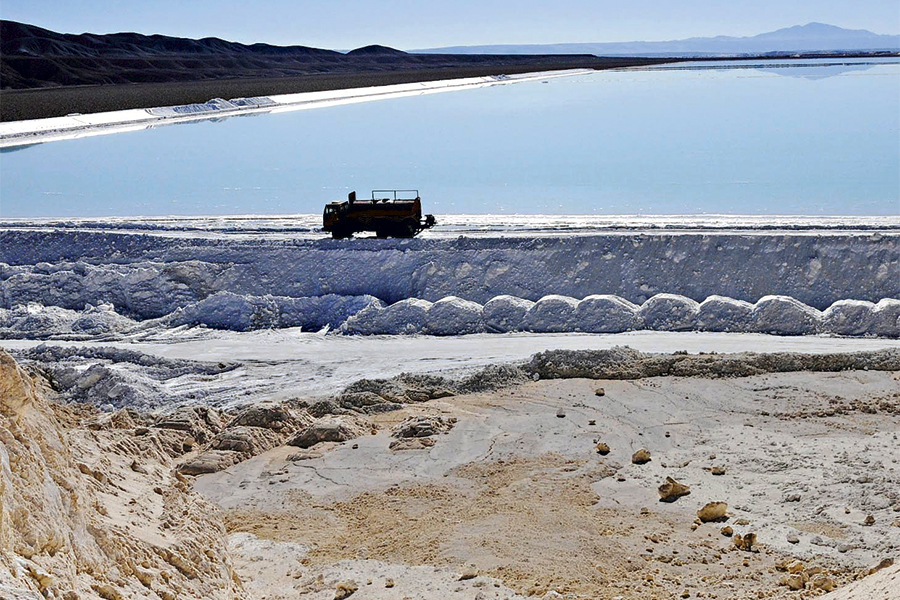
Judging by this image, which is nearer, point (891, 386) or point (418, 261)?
point (891, 386)

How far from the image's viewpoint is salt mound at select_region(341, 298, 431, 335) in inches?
531

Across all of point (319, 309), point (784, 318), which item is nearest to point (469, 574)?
point (784, 318)

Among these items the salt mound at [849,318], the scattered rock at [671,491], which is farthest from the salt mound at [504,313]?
the scattered rock at [671,491]

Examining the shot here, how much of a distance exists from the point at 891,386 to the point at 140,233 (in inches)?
475

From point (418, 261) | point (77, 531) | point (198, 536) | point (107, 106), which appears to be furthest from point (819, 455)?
point (107, 106)

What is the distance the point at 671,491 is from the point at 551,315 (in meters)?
5.60

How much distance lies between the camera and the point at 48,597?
445 centimetres

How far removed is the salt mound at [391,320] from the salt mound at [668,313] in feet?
9.44

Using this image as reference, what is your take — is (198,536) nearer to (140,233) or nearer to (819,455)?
(819,455)

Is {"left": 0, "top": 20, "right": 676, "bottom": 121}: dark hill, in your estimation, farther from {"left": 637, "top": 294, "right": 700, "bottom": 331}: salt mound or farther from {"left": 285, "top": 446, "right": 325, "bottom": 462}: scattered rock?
{"left": 285, "top": 446, "right": 325, "bottom": 462}: scattered rock

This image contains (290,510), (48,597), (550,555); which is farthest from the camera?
(290,510)

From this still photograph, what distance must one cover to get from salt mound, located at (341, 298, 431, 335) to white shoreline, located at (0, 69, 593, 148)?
22659 mm

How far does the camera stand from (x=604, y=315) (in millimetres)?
13312

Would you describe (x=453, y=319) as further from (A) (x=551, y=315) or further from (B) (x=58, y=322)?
(B) (x=58, y=322)
